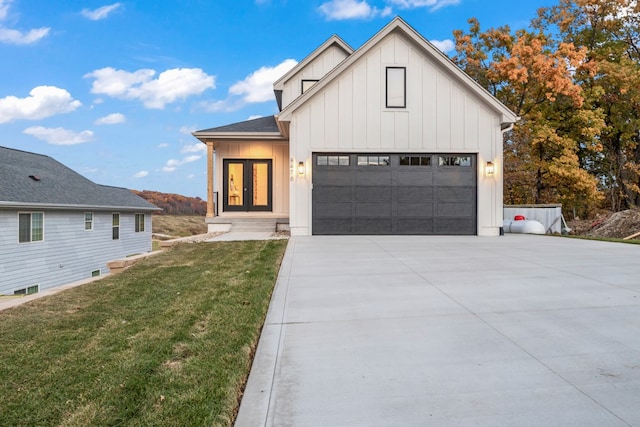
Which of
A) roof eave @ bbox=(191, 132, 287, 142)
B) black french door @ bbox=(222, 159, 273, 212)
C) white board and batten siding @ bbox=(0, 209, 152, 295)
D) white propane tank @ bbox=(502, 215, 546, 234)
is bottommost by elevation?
white board and batten siding @ bbox=(0, 209, 152, 295)

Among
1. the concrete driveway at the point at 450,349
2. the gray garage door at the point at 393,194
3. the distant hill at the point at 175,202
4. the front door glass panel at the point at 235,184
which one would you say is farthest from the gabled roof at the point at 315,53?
the distant hill at the point at 175,202

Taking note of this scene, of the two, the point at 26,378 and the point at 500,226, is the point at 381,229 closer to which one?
the point at 500,226

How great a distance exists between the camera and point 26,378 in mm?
2406

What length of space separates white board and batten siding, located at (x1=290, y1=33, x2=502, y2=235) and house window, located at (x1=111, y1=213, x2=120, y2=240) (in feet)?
38.7

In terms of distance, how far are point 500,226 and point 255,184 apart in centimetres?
869

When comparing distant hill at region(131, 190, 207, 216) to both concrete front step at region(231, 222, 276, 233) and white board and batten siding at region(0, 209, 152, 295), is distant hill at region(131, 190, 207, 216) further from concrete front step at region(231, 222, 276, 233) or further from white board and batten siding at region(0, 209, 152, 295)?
concrete front step at region(231, 222, 276, 233)

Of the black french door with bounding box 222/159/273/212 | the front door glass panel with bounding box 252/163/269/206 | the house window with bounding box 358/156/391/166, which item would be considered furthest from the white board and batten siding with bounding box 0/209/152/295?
the house window with bounding box 358/156/391/166

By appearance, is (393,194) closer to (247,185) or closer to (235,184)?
(247,185)

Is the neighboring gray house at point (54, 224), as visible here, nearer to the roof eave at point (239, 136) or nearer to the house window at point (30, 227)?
the house window at point (30, 227)

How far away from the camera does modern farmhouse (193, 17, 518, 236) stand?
10.9 metres

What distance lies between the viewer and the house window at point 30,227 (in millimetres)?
12617

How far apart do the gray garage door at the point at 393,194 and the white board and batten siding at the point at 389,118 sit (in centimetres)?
31

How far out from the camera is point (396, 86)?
1094 centimetres

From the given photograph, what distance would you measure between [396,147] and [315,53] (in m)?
6.34
